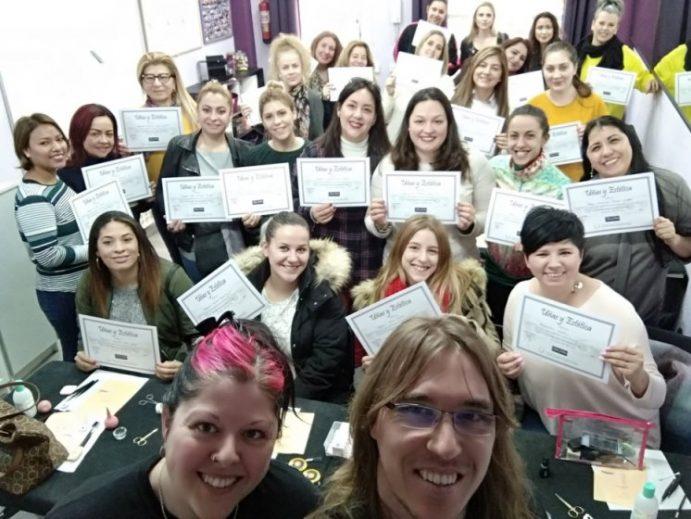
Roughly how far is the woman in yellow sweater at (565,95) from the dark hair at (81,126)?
125 inches

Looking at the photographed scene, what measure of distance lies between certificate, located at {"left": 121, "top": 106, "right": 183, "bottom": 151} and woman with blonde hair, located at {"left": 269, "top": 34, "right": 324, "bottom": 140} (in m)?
1.10

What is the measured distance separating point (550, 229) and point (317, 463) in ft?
4.50

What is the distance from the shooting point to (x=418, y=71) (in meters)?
5.20

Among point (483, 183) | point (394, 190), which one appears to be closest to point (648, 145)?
point (483, 183)

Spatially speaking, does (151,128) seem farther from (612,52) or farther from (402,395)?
(612,52)

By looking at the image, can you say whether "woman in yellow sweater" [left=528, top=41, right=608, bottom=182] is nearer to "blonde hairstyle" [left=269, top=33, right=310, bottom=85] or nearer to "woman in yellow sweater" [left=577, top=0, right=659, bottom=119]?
"woman in yellow sweater" [left=577, top=0, right=659, bottom=119]

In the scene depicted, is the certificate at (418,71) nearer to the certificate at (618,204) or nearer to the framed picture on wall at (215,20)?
the certificate at (618,204)

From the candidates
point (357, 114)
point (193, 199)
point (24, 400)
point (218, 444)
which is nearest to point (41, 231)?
point (193, 199)

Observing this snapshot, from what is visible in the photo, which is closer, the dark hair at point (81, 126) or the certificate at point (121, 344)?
the certificate at point (121, 344)

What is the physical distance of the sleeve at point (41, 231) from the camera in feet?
10.4

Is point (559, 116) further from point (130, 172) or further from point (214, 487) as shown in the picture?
point (214, 487)

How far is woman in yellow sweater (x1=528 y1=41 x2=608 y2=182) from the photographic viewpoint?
4324 millimetres

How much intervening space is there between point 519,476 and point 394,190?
204 cm

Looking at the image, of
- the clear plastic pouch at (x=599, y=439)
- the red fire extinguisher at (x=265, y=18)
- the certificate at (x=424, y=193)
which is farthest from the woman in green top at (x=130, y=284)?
the red fire extinguisher at (x=265, y=18)
